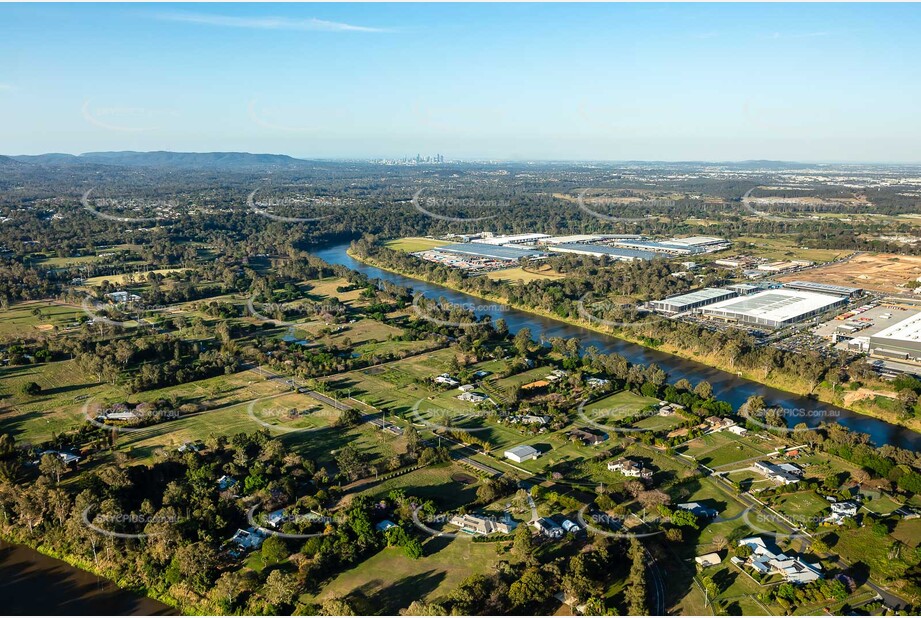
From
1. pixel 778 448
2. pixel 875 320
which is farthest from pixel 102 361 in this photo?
pixel 875 320

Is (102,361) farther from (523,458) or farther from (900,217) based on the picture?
(900,217)

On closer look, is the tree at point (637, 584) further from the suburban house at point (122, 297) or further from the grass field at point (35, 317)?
the suburban house at point (122, 297)

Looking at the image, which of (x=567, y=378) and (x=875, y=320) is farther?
(x=875, y=320)

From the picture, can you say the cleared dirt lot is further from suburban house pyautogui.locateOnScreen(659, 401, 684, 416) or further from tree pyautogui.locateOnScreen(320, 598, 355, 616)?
tree pyautogui.locateOnScreen(320, 598, 355, 616)

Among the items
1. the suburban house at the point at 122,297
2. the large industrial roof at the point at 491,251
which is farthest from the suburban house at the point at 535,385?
the large industrial roof at the point at 491,251

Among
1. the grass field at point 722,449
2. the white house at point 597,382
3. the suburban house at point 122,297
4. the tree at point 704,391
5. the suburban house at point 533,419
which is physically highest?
the suburban house at point 122,297
